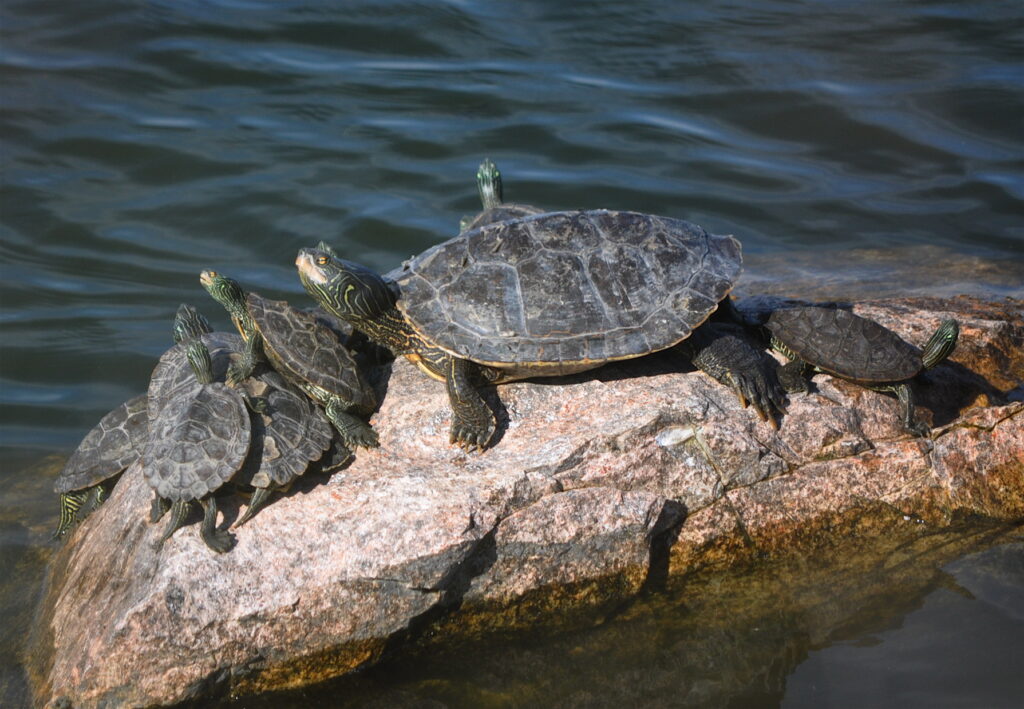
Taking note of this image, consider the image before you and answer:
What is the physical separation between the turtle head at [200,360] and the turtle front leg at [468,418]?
1185 millimetres

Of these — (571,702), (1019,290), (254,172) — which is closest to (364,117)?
(254,172)

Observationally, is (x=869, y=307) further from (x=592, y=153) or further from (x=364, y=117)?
(x=364, y=117)

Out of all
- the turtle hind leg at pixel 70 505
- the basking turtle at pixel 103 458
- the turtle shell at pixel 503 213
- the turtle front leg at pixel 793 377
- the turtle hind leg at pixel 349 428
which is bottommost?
the turtle hind leg at pixel 70 505

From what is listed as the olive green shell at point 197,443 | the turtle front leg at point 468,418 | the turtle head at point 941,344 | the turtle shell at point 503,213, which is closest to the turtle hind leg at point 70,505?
the olive green shell at point 197,443

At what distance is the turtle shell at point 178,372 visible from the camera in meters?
4.98

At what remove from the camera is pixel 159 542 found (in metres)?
4.53

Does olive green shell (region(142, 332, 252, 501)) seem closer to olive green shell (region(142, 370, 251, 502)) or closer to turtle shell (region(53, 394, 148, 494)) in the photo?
olive green shell (region(142, 370, 251, 502))

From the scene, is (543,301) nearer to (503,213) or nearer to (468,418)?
(468,418)

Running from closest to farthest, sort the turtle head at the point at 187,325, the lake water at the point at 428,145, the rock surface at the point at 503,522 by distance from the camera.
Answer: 1. the rock surface at the point at 503,522
2. the turtle head at the point at 187,325
3. the lake water at the point at 428,145

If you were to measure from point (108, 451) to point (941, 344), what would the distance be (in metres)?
4.61

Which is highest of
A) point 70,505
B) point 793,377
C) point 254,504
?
point 793,377

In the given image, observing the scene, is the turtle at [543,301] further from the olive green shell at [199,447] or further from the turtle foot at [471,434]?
the olive green shell at [199,447]

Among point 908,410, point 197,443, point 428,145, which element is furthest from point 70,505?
point 428,145

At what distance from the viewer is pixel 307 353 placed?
4.86 metres
